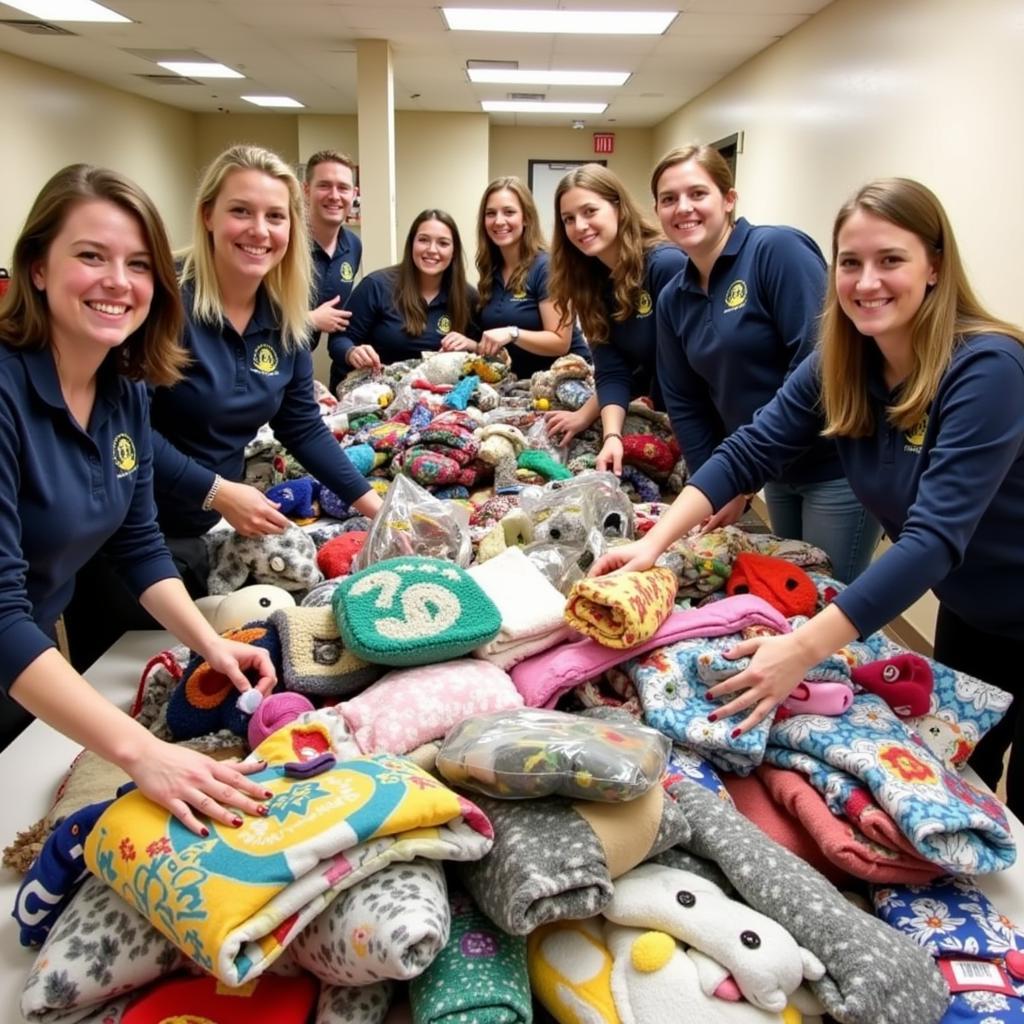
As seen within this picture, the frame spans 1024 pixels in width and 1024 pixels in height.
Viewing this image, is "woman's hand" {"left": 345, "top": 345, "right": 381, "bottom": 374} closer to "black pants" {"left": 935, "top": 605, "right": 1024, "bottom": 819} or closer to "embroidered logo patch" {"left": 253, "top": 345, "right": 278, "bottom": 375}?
"embroidered logo patch" {"left": 253, "top": 345, "right": 278, "bottom": 375}

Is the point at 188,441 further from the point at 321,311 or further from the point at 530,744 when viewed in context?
the point at 321,311

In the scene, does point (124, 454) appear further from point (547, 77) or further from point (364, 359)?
point (547, 77)

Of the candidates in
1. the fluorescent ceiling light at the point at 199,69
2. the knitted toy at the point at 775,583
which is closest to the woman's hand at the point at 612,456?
the knitted toy at the point at 775,583

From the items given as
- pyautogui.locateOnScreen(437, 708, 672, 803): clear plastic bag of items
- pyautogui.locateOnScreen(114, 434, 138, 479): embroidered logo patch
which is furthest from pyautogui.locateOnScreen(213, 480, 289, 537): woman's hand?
pyautogui.locateOnScreen(437, 708, 672, 803): clear plastic bag of items

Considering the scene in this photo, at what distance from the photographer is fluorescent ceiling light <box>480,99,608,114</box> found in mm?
9477

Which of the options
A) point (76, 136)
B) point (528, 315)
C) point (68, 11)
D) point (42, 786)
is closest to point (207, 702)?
point (42, 786)

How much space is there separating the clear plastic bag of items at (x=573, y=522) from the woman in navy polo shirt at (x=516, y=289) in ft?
4.52

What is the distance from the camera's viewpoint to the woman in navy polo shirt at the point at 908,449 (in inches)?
48.0

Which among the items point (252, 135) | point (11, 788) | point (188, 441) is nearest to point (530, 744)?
point (11, 788)

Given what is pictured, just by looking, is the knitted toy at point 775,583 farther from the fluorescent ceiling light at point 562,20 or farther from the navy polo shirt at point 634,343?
the fluorescent ceiling light at point 562,20

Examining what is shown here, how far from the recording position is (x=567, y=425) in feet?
8.53

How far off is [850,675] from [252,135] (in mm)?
12274

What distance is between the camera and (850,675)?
128 centimetres

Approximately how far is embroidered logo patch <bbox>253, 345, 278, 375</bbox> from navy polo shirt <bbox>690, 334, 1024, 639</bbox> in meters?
0.96
